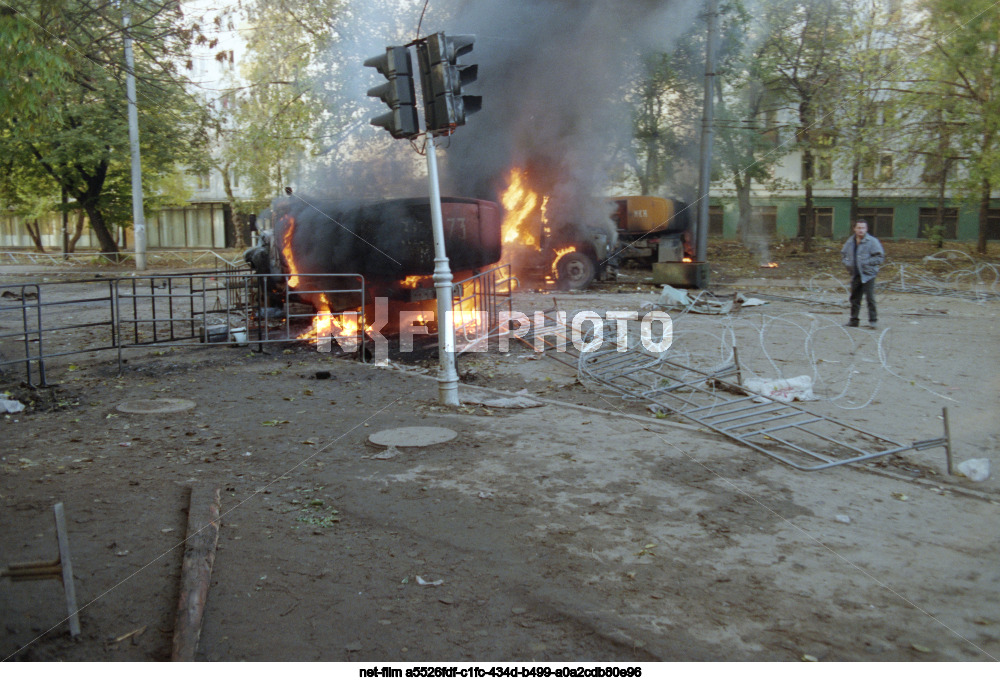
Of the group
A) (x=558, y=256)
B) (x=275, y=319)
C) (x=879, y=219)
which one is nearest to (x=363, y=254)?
(x=275, y=319)

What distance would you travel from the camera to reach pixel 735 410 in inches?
259

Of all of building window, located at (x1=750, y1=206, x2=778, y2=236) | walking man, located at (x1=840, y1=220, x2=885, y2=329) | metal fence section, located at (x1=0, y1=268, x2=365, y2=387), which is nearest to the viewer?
metal fence section, located at (x1=0, y1=268, x2=365, y2=387)

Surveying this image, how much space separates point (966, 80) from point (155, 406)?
2112 centimetres

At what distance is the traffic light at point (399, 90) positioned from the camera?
7.19 meters

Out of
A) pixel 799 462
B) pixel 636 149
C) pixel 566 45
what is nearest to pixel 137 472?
pixel 799 462

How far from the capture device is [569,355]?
10148mm

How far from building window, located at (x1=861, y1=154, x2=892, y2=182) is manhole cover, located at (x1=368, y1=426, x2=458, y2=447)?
21275 millimetres

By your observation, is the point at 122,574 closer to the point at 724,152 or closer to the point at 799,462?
the point at 799,462

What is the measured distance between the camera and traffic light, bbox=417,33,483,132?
7.09m

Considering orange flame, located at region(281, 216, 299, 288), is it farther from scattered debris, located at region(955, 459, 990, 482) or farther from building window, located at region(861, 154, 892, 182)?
building window, located at region(861, 154, 892, 182)

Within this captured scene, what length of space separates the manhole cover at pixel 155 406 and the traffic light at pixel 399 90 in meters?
3.57

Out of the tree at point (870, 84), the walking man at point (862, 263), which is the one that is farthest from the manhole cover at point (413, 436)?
the tree at point (870, 84)

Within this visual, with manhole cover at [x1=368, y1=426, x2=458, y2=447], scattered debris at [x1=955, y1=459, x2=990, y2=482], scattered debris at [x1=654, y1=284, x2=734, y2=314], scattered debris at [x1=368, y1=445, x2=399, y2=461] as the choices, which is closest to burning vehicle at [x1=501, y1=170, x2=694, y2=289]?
scattered debris at [x1=654, y1=284, x2=734, y2=314]

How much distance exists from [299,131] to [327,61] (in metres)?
1.92
